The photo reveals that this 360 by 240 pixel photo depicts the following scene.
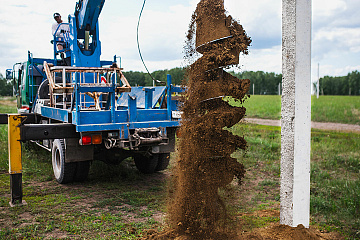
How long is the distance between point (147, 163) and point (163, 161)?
35 cm

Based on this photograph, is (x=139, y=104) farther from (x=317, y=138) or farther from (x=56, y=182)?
(x=317, y=138)

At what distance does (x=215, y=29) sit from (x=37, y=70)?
6694mm

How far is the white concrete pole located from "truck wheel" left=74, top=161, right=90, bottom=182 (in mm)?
4263

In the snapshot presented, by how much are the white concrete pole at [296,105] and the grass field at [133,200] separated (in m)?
0.46

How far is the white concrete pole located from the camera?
11.4 ft

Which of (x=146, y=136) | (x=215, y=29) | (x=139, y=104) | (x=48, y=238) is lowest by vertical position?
(x=48, y=238)

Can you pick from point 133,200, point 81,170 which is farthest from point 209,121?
point 81,170

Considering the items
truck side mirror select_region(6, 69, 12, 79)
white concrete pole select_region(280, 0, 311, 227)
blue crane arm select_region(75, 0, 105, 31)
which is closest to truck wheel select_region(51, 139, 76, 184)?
blue crane arm select_region(75, 0, 105, 31)

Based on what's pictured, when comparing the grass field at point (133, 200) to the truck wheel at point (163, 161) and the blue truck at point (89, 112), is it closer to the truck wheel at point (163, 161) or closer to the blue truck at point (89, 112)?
the truck wheel at point (163, 161)

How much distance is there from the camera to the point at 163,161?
7590 millimetres

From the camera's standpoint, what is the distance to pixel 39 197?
5.98m

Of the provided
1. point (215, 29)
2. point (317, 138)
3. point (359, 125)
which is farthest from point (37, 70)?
point (359, 125)

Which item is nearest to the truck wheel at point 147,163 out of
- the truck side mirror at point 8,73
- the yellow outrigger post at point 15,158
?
the yellow outrigger post at point 15,158

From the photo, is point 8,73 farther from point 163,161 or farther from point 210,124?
point 210,124
